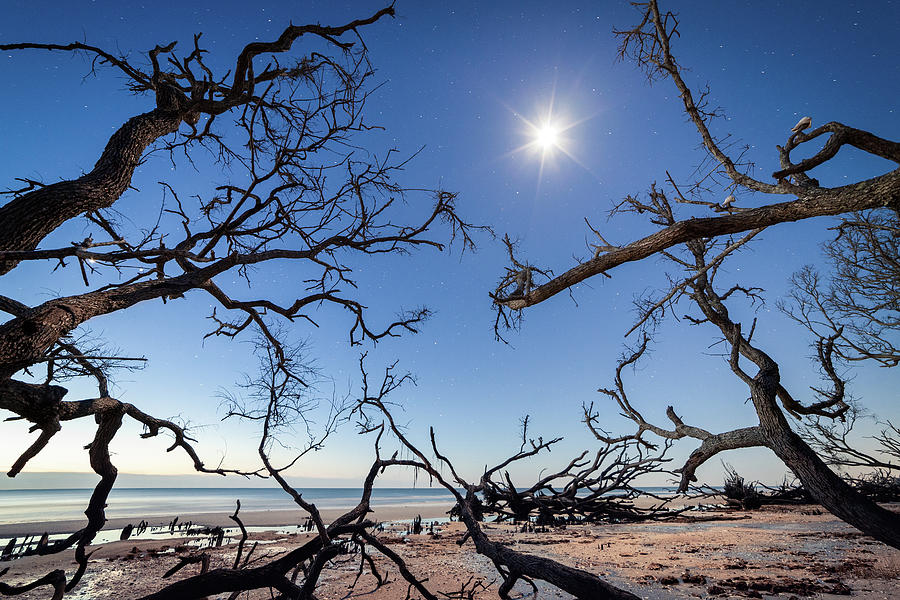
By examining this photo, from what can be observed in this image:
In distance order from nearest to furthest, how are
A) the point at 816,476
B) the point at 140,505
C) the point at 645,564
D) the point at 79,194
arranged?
the point at 79,194, the point at 816,476, the point at 645,564, the point at 140,505

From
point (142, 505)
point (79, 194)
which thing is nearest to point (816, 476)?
point (79, 194)

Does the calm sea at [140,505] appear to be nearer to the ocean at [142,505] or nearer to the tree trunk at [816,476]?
the ocean at [142,505]

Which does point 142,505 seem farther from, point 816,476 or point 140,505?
point 816,476

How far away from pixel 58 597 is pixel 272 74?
5943 millimetres

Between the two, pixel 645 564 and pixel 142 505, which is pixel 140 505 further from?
pixel 645 564

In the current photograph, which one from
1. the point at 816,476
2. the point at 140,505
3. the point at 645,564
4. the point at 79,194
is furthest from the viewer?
the point at 140,505

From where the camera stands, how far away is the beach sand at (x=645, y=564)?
5609 millimetres

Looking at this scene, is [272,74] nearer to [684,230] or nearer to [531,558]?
[684,230]

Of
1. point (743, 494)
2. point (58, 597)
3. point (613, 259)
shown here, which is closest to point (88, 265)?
point (58, 597)

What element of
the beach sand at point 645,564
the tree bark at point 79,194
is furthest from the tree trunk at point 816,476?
the tree bark at point 79,194

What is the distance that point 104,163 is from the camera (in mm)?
3684

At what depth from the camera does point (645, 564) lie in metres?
7.48

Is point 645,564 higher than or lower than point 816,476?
lower

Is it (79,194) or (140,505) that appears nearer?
(79,194)
